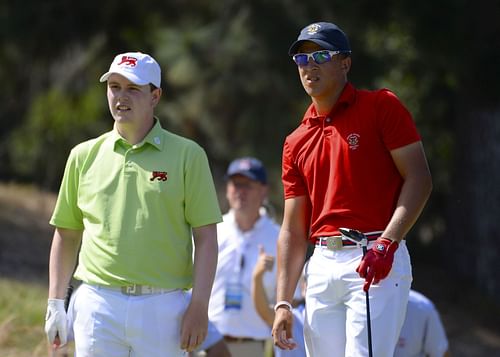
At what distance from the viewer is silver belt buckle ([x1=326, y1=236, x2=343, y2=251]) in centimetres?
448

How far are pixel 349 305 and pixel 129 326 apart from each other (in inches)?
37.6

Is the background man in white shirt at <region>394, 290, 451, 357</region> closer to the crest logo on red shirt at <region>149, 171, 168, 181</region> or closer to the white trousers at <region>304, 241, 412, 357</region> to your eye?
the white trousers at <region>304, 241, 412, 357</region>

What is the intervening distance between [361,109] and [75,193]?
1379 mm

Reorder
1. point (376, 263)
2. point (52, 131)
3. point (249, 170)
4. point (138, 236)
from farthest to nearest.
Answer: point (52, 131)
point (249, 170)
point (138, 236)
point (376, 263)

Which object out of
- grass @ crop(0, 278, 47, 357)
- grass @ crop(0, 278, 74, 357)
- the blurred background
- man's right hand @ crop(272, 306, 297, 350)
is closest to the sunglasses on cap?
man's right hand @ crop(272, 306, 297, 350)

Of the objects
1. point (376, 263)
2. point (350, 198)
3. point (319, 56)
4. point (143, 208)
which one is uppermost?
point (319, 56)

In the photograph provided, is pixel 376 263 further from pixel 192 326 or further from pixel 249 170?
pixel 249 170

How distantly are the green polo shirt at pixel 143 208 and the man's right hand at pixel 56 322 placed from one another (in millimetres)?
167

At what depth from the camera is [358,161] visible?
4496mm

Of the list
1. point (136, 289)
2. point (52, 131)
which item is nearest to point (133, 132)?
point (136, 289)

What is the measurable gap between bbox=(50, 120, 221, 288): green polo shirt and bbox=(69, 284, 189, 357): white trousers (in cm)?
8

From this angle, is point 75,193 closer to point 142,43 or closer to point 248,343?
point 248,343

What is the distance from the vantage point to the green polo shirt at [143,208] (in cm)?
455

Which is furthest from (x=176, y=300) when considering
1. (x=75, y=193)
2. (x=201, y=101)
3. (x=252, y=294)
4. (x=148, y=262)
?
(x=201, y=101)
